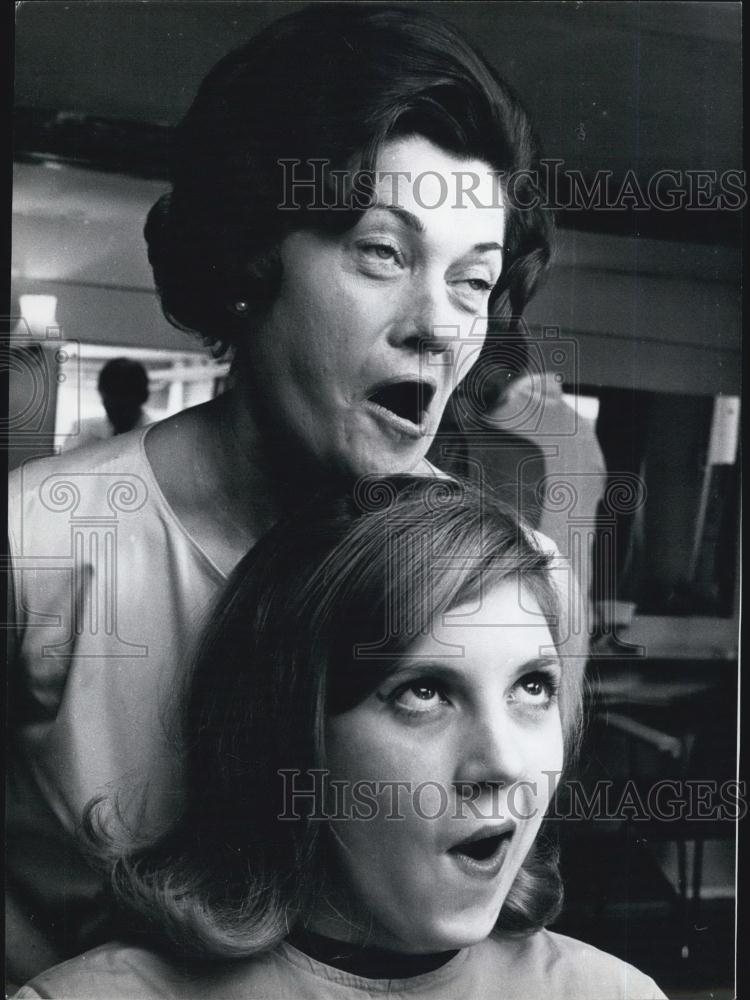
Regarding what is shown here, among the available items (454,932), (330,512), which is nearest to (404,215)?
(330,512)

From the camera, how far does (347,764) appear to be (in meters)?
1.77

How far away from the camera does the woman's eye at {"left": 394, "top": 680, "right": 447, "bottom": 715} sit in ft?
5.78

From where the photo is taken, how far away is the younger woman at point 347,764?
176 cm

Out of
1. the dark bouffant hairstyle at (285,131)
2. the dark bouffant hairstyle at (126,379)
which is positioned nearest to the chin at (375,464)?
the dark bouffant hairstyle at (285,131)

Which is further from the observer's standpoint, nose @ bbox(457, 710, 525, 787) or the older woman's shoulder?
the older woman's shoulder

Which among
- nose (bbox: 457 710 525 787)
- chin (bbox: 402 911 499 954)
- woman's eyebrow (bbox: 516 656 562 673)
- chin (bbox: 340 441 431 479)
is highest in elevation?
chin (bbox: 340 441 431 479)

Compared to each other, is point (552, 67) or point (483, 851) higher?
point (552, 67)

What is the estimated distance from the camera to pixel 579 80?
6.27 feet

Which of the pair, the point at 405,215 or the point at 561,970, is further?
the point at 561,970

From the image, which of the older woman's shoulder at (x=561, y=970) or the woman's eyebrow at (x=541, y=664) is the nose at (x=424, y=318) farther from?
the older woman's shoulder at (x=561, y=970)

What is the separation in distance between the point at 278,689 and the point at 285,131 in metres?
1.05

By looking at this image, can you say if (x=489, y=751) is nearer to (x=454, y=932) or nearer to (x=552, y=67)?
(x=454, y=932)

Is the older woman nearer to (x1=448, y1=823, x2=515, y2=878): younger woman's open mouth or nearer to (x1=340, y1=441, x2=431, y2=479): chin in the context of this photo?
(x1=340, y1=441, x2=431, y2=479): chin

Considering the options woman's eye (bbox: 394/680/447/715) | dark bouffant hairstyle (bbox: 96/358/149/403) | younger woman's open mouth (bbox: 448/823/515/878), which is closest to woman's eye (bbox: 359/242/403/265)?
dark bouffant hairstyle (bbox: 96/358/149/403)
